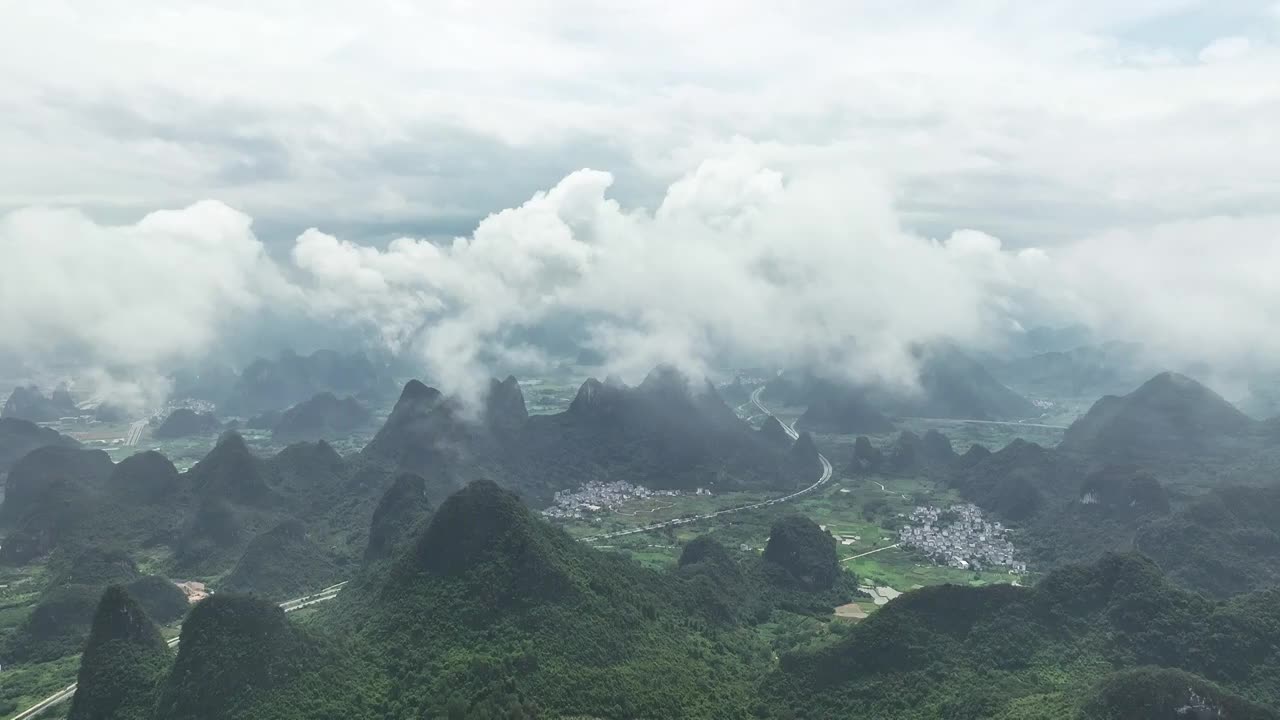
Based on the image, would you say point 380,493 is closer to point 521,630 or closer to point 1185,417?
point 521,630

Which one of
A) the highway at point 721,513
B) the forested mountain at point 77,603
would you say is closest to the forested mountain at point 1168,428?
the highway at point 721,513

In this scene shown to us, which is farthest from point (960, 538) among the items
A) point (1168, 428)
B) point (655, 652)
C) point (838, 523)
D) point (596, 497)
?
point (1168, 428)

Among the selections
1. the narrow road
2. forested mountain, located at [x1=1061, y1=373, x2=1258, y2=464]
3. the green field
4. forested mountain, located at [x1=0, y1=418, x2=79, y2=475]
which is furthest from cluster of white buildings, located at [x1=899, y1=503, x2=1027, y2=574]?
forested mountain, located at [x1=0, y1=418, x2=79, y2=475]

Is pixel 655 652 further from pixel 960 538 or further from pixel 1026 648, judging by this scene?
pixel 960 538

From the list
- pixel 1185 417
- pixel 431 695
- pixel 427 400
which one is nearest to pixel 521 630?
pixel 431 695

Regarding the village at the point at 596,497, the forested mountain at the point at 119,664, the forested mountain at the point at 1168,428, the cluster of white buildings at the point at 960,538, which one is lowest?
the cluster of white buildings at the point at 960,538

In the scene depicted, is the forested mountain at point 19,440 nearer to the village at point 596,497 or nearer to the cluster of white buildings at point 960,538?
the village at point 596,497
